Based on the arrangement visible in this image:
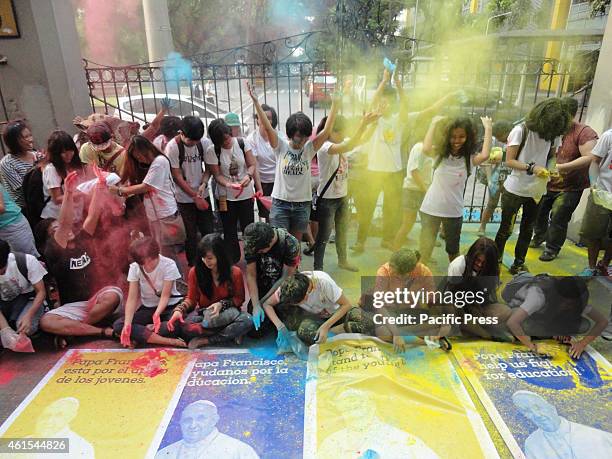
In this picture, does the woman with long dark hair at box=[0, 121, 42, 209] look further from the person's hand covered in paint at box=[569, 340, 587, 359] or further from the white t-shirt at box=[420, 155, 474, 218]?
the person's hand covered in paint at box=[569, 340, 587, 359]

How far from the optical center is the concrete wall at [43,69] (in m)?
4.46

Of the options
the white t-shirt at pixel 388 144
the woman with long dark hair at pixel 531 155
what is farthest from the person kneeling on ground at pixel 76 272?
the woman with long dark hair at pixel 531 155

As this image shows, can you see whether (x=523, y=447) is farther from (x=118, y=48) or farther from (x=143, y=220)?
(x=118, y=48)

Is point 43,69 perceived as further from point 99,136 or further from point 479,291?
point 479,291

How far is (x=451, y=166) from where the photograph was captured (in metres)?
3.40

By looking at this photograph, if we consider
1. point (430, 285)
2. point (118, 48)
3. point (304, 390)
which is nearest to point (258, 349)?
point (304, 390)

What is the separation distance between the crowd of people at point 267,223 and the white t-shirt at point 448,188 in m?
0.01

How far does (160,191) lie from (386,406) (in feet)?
7.49

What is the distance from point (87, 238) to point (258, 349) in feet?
5.26

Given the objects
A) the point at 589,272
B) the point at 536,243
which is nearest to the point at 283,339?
the point at 589,272

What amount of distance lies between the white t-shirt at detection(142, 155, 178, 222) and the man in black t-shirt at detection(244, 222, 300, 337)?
94cm

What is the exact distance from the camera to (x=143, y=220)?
362 cm

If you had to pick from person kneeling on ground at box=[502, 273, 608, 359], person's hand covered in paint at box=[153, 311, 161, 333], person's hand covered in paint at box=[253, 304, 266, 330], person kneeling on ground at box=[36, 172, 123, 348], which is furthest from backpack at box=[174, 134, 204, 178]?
person kneeling on ground at box=[502, 273, 608, 359]

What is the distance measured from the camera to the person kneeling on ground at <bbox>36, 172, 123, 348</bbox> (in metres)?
3.06
